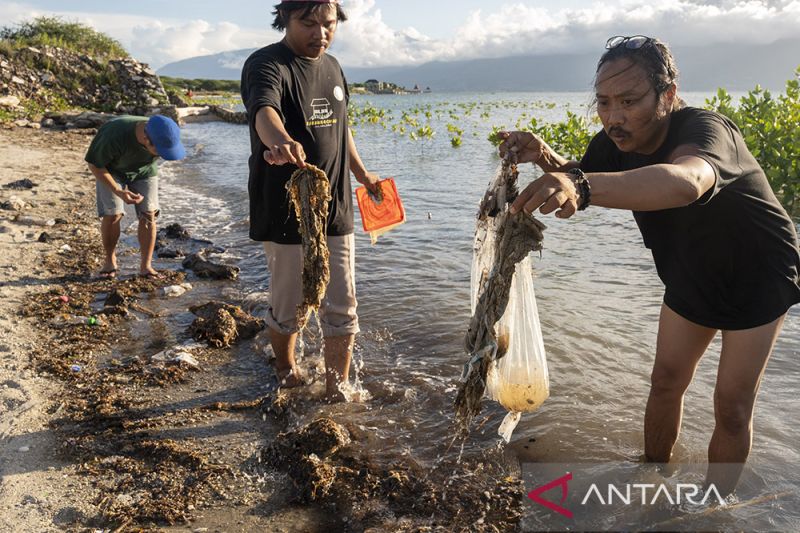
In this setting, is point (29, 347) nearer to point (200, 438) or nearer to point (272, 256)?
point (200, 438)

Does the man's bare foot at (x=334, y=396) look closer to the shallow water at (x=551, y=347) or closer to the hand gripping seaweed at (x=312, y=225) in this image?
the shallow water at (x=551, y=347)

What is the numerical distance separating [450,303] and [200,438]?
2.96 meters

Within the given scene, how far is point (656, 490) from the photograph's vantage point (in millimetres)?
2992

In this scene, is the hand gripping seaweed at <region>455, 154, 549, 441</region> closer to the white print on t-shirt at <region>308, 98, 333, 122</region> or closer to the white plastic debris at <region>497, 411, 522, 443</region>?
the white plastic debris at <region>497, 411, 522, 443</region>

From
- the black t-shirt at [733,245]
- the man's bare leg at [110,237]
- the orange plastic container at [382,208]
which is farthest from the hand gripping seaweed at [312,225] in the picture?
the man's bare leg at [110,237]

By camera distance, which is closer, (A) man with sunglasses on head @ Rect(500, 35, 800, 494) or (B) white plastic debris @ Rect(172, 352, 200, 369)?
(A) man with sunglasses on head @ Rect(500, 35, 800, 494)

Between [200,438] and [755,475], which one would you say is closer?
[755,475]

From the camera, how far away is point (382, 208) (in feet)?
12.9

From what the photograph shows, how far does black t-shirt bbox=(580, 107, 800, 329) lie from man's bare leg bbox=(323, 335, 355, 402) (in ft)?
6.57

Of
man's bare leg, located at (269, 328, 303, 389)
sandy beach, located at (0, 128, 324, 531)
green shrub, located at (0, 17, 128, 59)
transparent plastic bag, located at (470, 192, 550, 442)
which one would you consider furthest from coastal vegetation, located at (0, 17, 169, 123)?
transparent plastic bag, located at (470, 192, 550, 442)

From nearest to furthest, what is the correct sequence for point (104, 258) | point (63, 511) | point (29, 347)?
point (63, 511), point (29, 347), point (104, 258)

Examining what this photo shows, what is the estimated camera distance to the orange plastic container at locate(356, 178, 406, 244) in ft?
12.8

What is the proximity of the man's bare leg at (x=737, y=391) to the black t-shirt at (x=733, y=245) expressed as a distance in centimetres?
8

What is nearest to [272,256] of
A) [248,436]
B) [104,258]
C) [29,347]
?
[248,436]
